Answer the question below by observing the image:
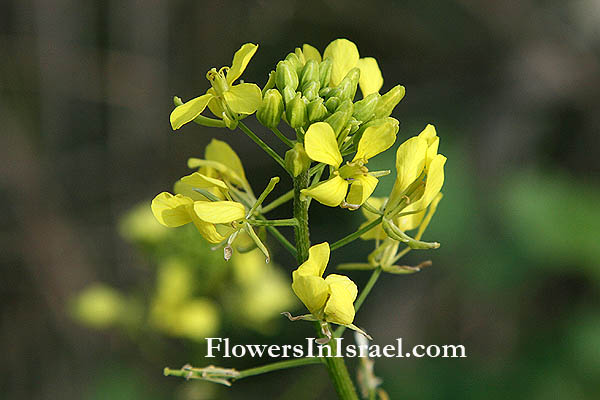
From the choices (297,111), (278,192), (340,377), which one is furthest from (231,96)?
(278,192)

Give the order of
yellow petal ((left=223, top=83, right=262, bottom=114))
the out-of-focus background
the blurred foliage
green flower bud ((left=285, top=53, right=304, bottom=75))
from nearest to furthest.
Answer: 1. yellow petal ((left=223, top=83, right=262, bottom=114))
2. green flower bud ((left=285, top=53, right=304, bottom=75))
3. the blurred foliage
4. the out-of-focus background

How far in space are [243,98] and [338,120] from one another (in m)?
0.20

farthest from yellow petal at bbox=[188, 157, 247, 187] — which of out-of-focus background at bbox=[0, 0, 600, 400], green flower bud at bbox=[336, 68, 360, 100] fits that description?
out-of-focus background at bbox=[0, 0, 600, 400]

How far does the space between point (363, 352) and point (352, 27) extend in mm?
3291

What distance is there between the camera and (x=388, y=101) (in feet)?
4.20

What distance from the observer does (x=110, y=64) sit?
4.28 metres

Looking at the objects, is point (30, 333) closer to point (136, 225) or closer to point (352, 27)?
point (136, 225)

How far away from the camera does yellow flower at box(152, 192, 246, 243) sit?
1.15 meters

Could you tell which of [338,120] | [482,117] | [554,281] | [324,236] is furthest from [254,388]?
[338,120]

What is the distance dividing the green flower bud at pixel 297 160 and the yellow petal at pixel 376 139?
101mm

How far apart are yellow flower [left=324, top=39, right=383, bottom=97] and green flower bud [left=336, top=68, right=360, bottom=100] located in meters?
0.06

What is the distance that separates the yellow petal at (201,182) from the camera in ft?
3.98

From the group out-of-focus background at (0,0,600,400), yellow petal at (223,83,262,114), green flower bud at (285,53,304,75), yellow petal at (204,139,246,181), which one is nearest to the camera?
yellow petal at (223,83,262,114)

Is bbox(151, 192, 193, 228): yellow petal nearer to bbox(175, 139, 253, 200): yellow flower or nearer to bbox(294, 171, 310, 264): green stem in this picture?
bbox(175, 139, 253, 200): yellow flower
